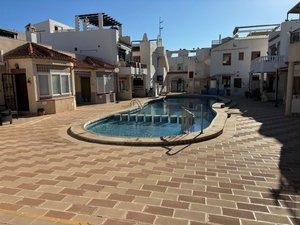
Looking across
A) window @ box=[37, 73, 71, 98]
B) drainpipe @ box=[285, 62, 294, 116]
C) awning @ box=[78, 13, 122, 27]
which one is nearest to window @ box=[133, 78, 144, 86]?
awning @ box=[78, 13, 122, 27]

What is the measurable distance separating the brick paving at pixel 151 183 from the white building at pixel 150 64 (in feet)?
81.9

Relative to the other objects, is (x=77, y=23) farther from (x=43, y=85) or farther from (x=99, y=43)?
(x=43, y=85)

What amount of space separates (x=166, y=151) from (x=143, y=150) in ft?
2.33

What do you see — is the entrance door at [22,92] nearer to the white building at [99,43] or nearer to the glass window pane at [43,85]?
the glass window pane at [43,85]

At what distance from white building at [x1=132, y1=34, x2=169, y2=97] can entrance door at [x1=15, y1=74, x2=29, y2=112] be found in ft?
61.1

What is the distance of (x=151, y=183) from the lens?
532 cm

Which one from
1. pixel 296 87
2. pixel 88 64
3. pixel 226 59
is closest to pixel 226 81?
pixel 226 59

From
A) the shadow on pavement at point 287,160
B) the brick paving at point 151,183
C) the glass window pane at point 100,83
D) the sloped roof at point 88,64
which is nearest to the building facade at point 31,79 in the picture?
the sloped roof at point 88,64

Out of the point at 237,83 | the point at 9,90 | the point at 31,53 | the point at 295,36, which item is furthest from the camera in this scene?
the point at 237,83

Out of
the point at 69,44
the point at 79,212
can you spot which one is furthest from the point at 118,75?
the point at 79,212

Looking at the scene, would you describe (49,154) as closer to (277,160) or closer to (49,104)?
(277,160)

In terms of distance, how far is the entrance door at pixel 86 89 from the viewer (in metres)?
23.9

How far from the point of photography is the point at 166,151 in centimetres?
780

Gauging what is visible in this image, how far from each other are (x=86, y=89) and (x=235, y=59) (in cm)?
2072
